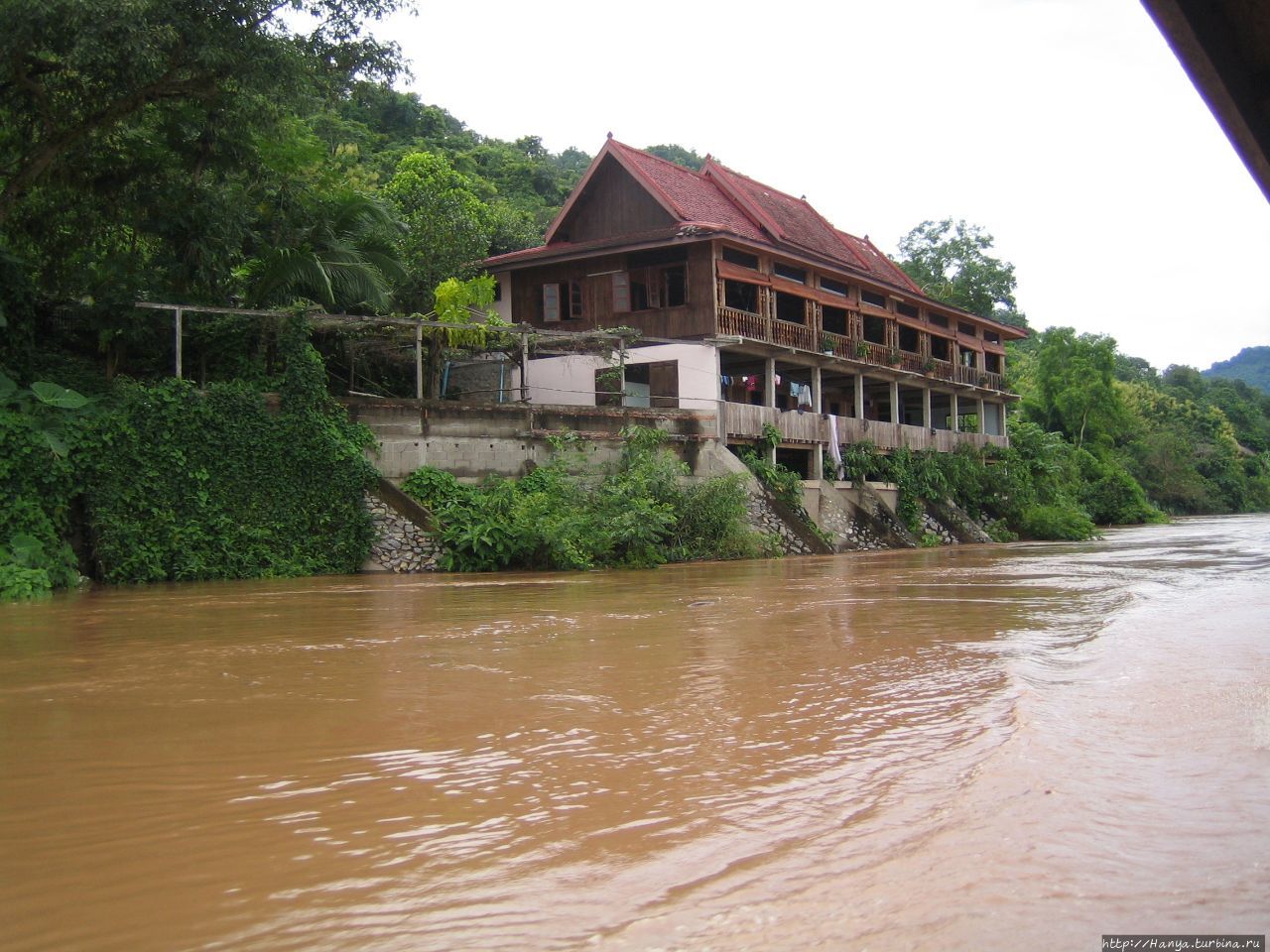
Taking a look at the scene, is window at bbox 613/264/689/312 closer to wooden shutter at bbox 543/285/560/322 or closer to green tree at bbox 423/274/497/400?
wooden shutter at bbox 543/285/560/322

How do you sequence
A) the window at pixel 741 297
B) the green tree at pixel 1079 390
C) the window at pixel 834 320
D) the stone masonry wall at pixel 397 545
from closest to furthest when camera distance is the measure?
the stone masonry wall at pixel 397 545 → the window at pixel 741 297 → the window at pixel 834 320 → the green tree at pixel 1079 390

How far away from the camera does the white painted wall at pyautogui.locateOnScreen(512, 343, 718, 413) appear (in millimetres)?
24359

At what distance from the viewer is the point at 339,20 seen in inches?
617

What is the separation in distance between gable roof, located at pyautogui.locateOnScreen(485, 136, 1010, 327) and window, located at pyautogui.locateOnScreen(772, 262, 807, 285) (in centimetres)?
62

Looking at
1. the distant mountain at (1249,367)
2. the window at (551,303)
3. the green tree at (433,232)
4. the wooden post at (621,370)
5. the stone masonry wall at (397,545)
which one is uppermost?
the distant mountain at (1249,367)

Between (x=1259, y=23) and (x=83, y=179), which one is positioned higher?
(x=83, y=179)

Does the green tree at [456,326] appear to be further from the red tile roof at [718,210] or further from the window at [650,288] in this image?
the red tile roof at [718,210]

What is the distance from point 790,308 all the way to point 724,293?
412 cm

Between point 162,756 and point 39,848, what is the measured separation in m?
1.09

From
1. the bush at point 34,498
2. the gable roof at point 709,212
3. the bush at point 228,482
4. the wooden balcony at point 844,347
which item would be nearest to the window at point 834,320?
the wooden balcony at point 844,347

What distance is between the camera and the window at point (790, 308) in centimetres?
2895

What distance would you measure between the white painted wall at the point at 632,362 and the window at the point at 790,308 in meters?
5.02

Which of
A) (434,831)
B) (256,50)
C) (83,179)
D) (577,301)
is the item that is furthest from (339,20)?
(434,831)

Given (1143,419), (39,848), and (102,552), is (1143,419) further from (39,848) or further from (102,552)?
(39,848)
